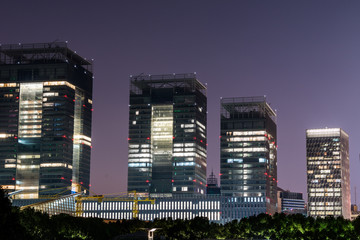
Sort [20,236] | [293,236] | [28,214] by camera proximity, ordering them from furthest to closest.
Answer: [293,236]
[28,214]
[20,236]

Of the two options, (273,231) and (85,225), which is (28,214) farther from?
(273,231)

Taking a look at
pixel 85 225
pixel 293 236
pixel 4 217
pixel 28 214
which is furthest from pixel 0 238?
pixel 293 236

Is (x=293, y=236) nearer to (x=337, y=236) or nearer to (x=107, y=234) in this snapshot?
(x=337, y=236)

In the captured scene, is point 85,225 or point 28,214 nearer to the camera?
point 28,214

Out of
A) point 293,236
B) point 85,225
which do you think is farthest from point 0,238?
point 293,236

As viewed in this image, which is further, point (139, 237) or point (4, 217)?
point (139, 237)

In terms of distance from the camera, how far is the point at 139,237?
199 m

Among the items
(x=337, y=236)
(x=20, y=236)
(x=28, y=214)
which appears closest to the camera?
(x=20, y=236)

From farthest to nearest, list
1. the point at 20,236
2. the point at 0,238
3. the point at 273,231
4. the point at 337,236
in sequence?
the point at 273,231, the point at 337,236, the point at 20,236, the point at 0,238

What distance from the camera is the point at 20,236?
97812mm

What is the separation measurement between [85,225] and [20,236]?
86.1 metres

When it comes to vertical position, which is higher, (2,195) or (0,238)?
(2,195)

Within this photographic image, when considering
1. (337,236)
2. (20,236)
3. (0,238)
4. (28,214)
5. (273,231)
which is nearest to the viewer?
(0,238)

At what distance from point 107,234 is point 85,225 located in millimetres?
18176
